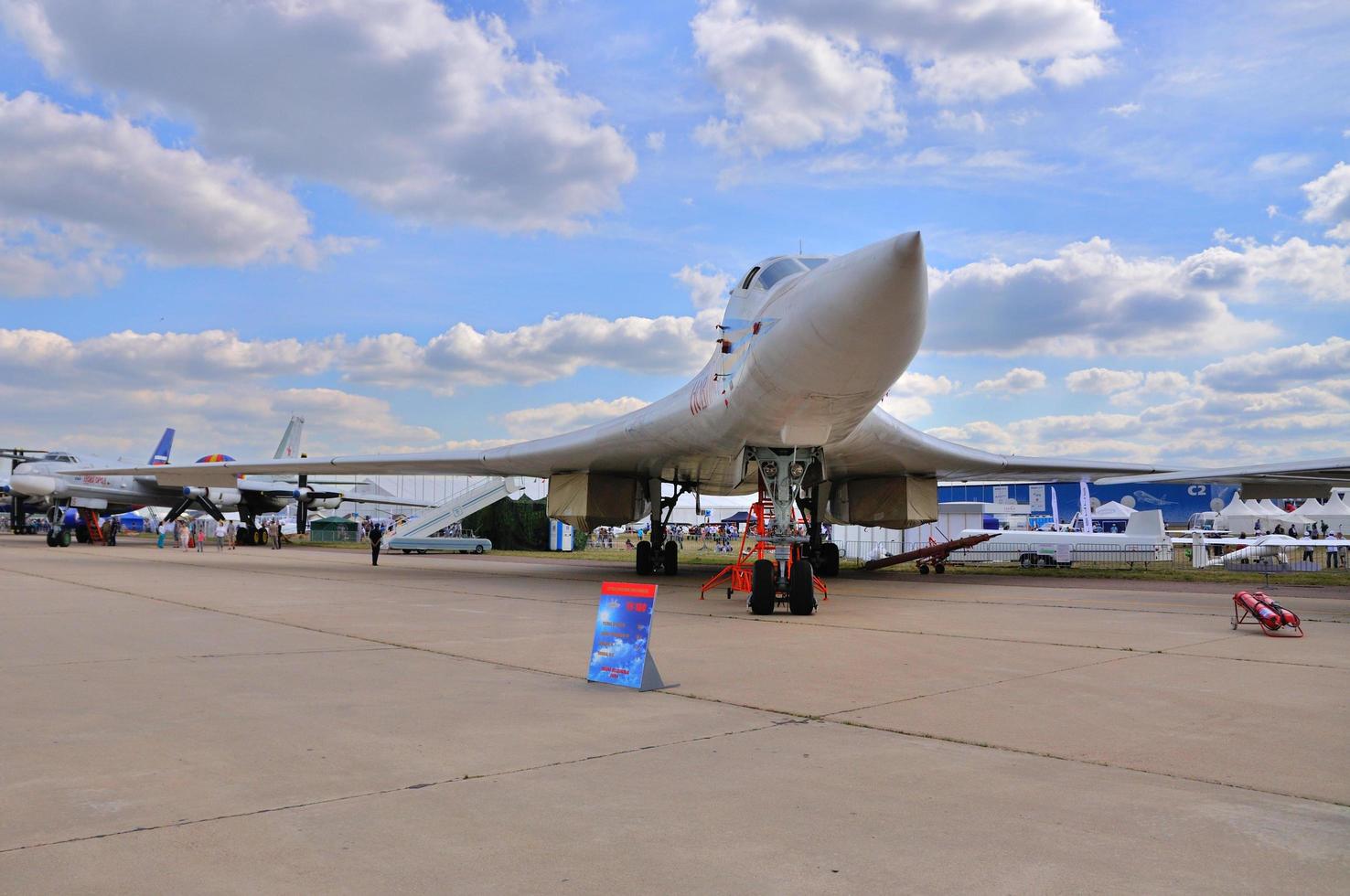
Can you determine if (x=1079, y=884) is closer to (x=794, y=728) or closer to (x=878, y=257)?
(x=794, y=728)

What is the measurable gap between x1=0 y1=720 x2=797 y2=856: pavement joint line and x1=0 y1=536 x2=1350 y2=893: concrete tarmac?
0.01m

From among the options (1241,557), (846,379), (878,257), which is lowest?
(1241,557)

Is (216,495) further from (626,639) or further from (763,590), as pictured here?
(626,639)

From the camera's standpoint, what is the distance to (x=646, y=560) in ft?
54.7

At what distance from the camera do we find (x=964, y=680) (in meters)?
5.55

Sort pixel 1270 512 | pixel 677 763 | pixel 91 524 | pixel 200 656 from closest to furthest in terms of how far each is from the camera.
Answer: pixel 677 763 < pixel 200 656 < pixel 91 524 < pixel 1270 512

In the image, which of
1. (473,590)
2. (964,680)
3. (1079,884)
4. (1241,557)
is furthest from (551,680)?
(1241,557)

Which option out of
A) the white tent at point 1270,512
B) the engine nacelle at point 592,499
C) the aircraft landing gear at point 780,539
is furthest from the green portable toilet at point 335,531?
the white tent at point 1270,512

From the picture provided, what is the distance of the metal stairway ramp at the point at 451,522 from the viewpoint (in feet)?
105

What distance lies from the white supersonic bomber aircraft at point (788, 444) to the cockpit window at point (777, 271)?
0.06ft

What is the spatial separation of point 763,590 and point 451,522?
26.8m

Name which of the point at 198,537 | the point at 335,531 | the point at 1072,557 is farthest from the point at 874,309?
the point at 335,531

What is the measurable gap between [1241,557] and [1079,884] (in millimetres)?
26689

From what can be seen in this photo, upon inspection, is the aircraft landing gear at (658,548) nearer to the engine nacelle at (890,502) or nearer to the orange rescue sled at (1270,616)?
the engine nacelle at (890,502)
